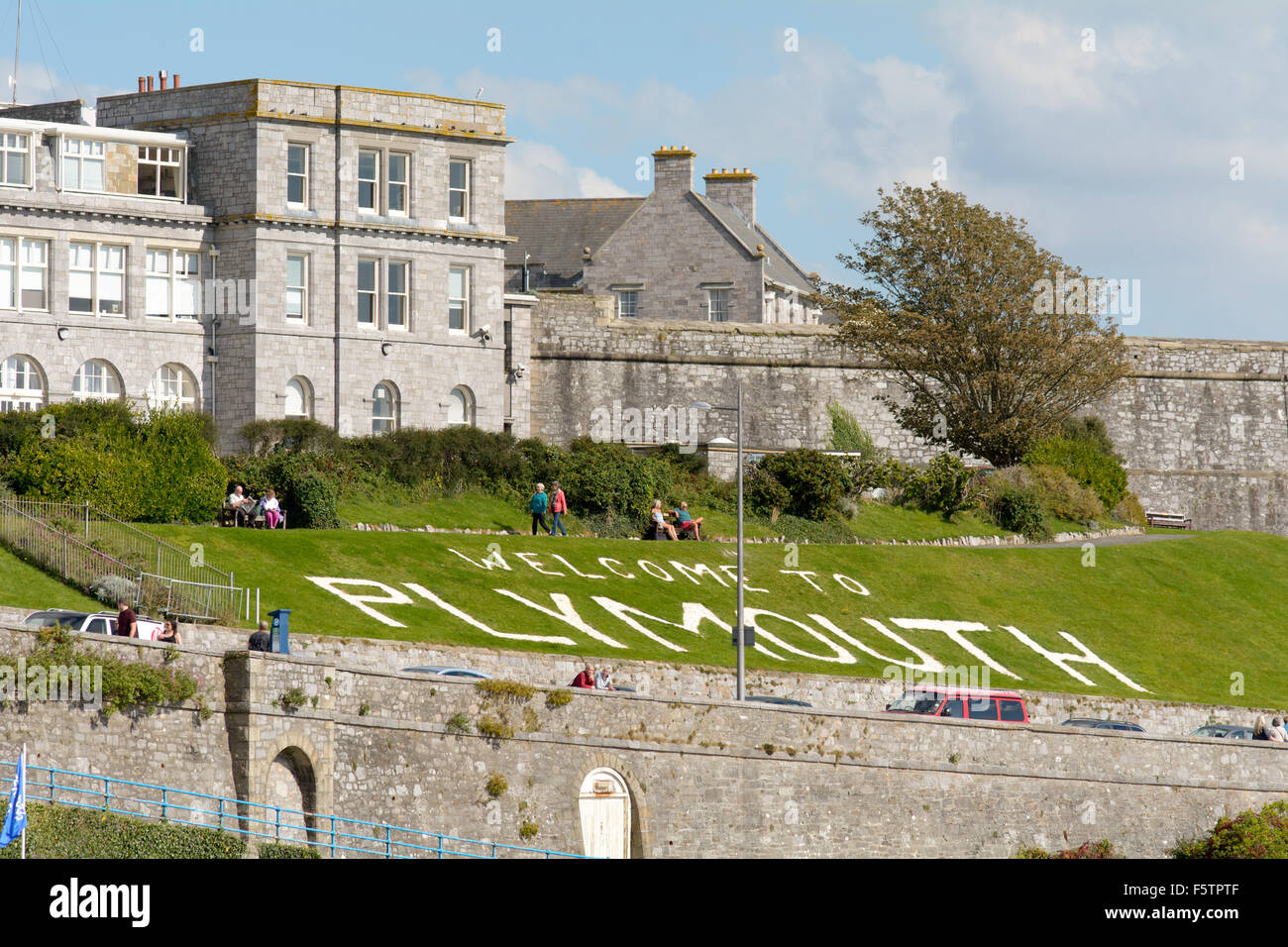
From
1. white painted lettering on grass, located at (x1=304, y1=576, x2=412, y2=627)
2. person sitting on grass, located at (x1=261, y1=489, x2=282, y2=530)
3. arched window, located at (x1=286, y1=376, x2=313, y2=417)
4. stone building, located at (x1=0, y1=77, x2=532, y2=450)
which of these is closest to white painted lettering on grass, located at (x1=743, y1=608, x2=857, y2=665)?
white painted lettering on grass, located at (x1=304, y1=576, x2=412, y2=627)

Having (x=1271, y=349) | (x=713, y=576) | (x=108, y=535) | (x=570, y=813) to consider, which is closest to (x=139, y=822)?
(x=570, y=813)

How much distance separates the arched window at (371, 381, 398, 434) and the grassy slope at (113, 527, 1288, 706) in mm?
9260

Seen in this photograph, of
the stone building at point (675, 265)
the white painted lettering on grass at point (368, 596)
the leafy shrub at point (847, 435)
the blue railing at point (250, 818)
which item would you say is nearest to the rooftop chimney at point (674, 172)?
the stone building at point (675, 265)

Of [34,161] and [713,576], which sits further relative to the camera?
[34,161]

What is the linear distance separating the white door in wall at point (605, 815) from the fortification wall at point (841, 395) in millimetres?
30424

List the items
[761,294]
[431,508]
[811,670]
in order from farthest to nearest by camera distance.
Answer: [761,294], [431,508], [811,670]

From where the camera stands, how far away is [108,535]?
41.3m

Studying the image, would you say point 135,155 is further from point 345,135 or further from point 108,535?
point 108,535

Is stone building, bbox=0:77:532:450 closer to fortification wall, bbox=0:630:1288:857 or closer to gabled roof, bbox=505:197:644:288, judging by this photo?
gabled roof, bbox=505:197:644:288

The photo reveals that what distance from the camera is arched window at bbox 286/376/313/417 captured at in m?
56.2

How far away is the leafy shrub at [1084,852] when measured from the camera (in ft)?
124

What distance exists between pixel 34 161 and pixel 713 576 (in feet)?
72.0

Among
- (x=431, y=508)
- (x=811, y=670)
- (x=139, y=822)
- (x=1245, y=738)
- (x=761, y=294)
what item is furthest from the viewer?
(x=761, y=294)
